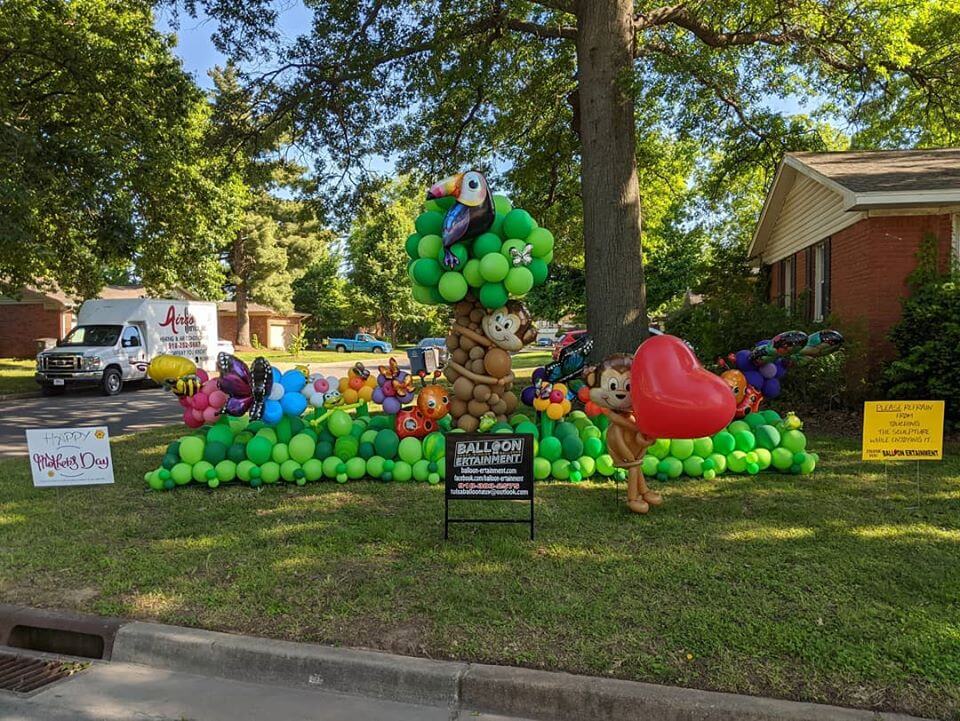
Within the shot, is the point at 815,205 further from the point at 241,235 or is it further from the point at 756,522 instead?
the point at 241,235

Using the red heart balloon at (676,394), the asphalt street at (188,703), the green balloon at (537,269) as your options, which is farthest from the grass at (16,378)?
the red heart balloon at (676,394)

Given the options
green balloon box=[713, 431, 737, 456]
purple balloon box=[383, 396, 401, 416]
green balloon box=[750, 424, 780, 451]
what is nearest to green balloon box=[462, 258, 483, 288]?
purple balloon box=[383, 396, 401, 416]

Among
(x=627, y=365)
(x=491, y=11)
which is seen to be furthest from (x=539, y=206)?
(x=627, y=365)

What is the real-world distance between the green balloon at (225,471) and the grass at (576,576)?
0.24m

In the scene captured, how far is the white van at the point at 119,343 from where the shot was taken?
17.8 m

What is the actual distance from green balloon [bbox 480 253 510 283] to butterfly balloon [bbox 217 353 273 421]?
2570mm

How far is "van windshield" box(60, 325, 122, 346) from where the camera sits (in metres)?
18.9

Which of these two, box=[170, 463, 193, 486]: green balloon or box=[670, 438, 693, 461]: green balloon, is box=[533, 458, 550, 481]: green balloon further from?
box=[170, 463, 193, 486]: green balloon

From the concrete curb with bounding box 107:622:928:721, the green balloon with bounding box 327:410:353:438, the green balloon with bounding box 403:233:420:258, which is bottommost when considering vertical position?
the concrete curb with bounding box 107:622:928:721

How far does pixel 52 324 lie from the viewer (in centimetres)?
3403

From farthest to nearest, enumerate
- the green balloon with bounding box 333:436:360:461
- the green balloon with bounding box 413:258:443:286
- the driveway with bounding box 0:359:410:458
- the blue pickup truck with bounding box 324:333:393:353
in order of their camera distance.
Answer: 1. the blue pickup truck with bounding box 324:333:393:353
2. the driveway with bounding box 0:359:410:458
3. the green balloon with bounding box 413:258:443:286
4. the green balloon with bounding box 333:436:360:461

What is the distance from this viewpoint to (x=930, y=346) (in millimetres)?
8898

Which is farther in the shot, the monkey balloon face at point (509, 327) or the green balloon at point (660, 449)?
the monkey balloon face at point (509, 327)

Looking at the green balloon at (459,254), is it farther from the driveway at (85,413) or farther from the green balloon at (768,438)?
the driveway at (85,413)
